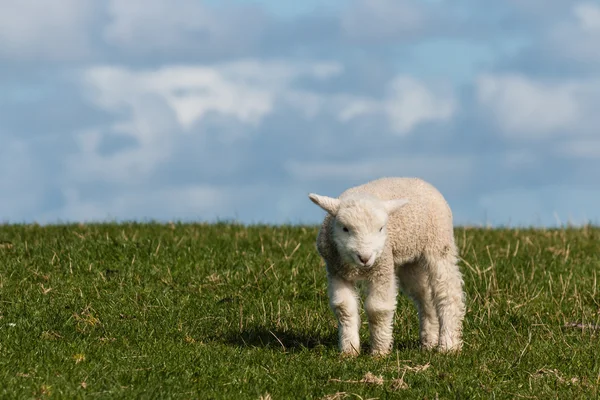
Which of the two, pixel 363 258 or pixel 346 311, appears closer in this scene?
pixel 363 258

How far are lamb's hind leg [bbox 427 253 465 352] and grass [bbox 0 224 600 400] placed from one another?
0.32m

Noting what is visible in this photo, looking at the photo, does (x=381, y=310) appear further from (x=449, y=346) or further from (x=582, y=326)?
(x=582, y=326)

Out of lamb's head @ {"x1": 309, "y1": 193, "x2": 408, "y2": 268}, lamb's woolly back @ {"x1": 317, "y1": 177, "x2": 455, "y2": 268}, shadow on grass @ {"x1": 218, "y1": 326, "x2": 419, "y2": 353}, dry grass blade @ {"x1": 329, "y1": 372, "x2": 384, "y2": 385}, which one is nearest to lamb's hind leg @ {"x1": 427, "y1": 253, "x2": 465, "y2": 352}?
lamb's woolly back @ {"x1": 317, "y1": 177, "x2": 455, "y2": 268}

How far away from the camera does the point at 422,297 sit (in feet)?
35.4

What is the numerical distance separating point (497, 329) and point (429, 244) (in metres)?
2.07

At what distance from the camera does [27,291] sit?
473 inches

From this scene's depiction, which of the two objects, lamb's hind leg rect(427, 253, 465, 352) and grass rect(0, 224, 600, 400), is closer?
grass rect(0, 224, 600, 400)

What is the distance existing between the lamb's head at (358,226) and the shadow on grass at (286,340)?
1713mm

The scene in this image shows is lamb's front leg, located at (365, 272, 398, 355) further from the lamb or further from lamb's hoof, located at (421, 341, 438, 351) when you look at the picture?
lamb's hoof, located at (421, 341, 438, 351)

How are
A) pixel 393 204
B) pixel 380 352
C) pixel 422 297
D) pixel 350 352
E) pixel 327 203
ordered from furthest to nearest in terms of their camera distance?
1. pixel 422 297
2. pixel 380 352
3. pixel 350 352
4. pixel 393 204
5. pixel 327 203

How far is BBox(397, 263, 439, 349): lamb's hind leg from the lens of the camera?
10695mm

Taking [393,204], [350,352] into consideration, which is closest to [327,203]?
[393,204]

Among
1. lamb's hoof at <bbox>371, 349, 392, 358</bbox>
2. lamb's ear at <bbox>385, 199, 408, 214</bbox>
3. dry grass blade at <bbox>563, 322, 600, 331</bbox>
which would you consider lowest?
lamb's hoof at <bbox>371, 349, 392, 358</bbox>

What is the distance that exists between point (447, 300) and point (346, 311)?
1562 mm
